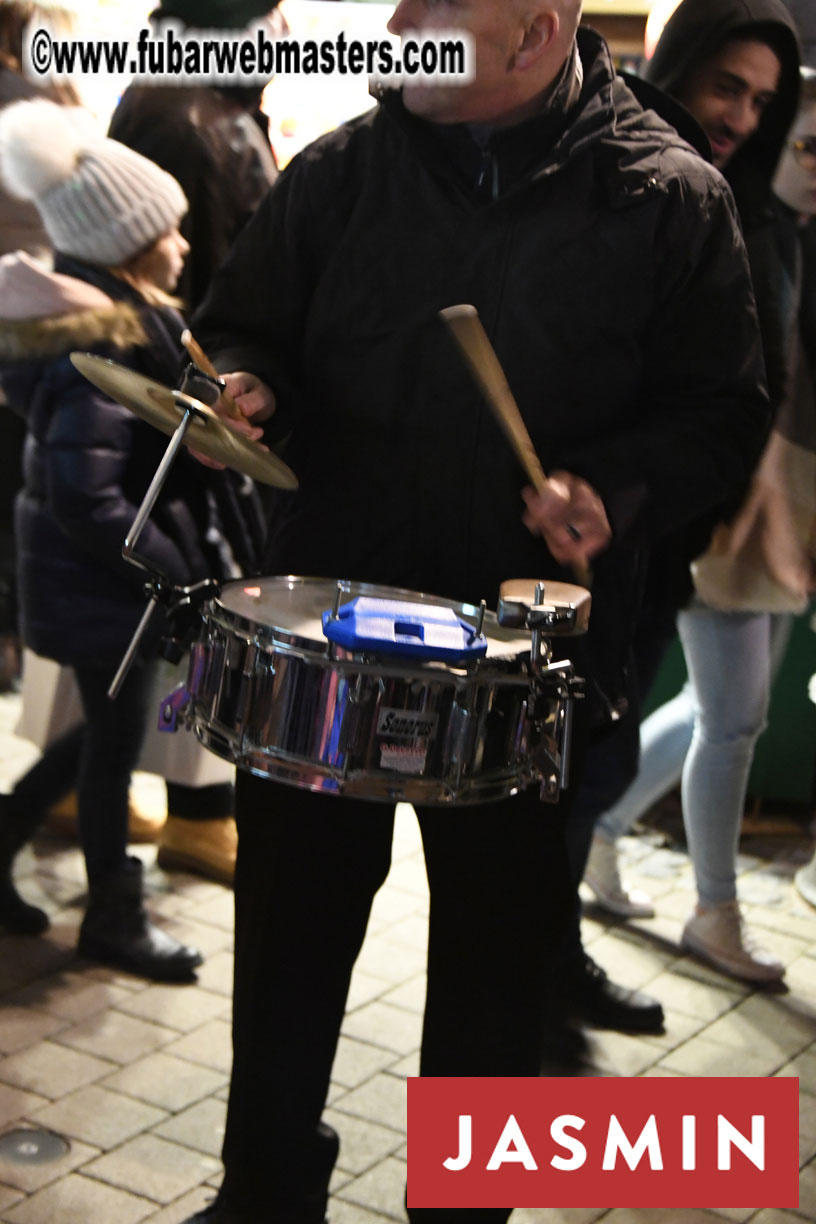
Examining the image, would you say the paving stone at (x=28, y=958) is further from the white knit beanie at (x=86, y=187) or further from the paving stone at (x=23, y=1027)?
the white knit beanie at (x=86, y=187)

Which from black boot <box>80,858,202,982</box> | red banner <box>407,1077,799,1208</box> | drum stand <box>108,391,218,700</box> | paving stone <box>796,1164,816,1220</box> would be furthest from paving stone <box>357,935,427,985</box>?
drum stand <box>108,391,218,700</box>

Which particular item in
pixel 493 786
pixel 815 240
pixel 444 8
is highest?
pixel 444 8

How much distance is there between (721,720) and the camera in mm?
3615

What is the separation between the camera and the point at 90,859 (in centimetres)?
348

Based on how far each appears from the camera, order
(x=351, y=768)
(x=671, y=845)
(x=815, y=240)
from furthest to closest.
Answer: (x=671, y=845) < (x=815, y=240) < (x=351, y=768)

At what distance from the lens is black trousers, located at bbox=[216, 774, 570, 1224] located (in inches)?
86.1

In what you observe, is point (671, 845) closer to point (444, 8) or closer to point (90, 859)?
point (90, 859)

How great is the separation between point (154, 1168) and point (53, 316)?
1744 mm

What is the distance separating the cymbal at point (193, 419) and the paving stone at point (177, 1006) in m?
1.55

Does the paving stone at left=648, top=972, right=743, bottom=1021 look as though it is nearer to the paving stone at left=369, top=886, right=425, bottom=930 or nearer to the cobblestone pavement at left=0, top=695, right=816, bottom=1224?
the cobblestone pavement at left=0, top=695, right=816, bottom=1224

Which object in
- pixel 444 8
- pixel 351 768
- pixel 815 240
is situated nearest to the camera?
pixel 351 768

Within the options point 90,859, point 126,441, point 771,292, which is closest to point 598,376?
point 771,292

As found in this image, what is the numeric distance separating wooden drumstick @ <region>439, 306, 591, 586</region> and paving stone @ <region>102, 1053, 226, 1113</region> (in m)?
1.49

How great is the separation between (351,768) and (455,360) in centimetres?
62
